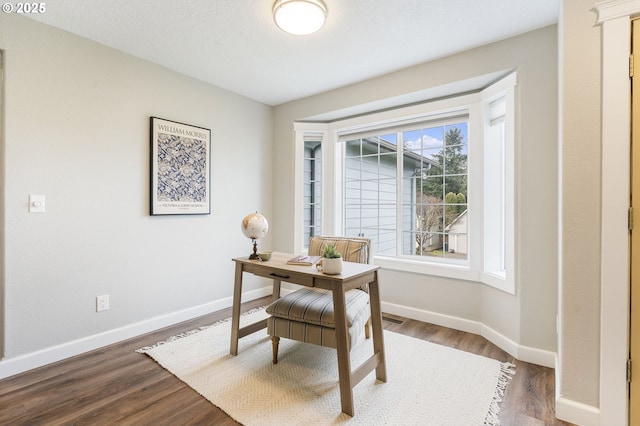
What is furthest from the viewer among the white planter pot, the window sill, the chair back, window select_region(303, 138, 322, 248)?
window select_region(303, 138, 322, 248)

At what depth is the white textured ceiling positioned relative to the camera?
2.07 meters

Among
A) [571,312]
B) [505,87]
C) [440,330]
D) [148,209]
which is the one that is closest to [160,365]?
[148,209]

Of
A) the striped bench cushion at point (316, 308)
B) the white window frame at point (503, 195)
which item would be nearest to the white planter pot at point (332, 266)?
the striped bench cushion at point (316, 308)

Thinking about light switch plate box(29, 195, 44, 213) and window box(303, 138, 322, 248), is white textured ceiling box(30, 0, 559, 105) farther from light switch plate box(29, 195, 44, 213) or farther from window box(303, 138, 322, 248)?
light switch plate box(29, 195, 44, 213)

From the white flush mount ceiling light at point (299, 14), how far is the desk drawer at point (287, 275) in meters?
1.61

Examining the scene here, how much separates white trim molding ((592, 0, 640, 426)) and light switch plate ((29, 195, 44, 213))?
3542 millimetres

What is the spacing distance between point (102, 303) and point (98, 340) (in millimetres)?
296

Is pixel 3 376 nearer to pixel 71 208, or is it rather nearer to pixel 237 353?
pixel 71 208

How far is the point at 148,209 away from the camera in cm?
289

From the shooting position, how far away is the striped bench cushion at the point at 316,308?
200cm

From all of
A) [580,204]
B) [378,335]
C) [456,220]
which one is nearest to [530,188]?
[580,204]

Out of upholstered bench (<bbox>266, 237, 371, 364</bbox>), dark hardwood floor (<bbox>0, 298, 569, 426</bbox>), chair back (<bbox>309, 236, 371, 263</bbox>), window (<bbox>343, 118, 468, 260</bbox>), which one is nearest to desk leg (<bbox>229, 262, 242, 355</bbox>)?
upholstered bench (<bbox>266, 237, 371, 364</bbox>)

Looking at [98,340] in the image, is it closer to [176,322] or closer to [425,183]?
[176,322]

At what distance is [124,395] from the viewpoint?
6.26ft
